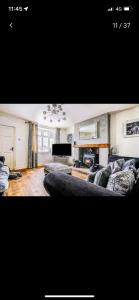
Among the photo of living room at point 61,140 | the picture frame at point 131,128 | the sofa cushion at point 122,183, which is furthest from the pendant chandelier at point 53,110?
the sofa cushion at point 122,183

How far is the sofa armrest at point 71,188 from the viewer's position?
36.1 inches

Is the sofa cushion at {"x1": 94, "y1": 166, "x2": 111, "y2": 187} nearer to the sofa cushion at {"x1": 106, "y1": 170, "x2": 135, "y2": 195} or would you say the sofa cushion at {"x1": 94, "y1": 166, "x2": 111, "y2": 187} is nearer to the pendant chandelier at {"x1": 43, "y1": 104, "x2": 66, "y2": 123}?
the sofa cushion at {"x1": 106, "y1": 170, "x2": 135, "y2": 195}

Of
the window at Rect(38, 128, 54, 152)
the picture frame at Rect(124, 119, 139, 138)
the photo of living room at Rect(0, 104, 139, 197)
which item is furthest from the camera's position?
the window at Rect(38, 128, 54, 152)

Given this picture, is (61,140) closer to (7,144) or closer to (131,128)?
(7,144)

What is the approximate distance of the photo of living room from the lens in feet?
12.8

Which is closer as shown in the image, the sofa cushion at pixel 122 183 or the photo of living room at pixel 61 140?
the sofa cushion at pixel 122 183

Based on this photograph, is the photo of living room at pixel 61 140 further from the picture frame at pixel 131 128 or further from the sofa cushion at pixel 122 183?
the sofa cushion at pixel 122 183

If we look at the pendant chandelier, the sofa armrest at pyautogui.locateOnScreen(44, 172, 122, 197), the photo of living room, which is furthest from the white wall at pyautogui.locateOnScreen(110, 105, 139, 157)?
the sofa armrest at pyautogui.locateOnScreen(44, 172, 122, 197)

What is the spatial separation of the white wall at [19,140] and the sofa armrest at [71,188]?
4959mm
